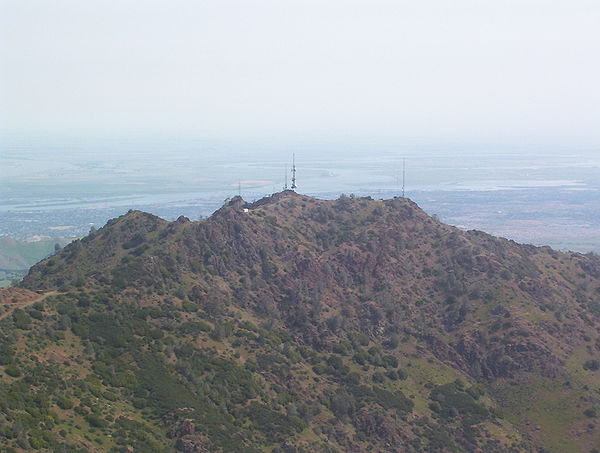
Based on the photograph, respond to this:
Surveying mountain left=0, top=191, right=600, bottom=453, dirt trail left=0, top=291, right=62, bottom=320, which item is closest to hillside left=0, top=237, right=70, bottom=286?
mountain left=0, top=191, right=600, bottom=453

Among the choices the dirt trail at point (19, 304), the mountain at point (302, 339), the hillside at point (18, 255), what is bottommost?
the hillside at point (18, 255)

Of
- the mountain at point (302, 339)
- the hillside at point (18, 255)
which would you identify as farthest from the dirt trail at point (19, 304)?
the hillside at point (18, 255)

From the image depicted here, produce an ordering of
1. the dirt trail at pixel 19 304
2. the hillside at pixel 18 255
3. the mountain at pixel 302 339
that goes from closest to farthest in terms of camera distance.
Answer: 1. the mountain at pixel 302 339
2. the dirt trail at pixel 19 304
3. the hillside at pixel 18 255

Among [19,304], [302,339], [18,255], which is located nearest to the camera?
[19,304]

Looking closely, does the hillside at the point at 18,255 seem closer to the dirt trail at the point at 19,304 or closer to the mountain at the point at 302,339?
the mountain at the point at 302,339

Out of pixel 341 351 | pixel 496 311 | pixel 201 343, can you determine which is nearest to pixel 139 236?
pixel 201 343

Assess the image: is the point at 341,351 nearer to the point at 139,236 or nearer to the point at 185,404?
the point at 185,404

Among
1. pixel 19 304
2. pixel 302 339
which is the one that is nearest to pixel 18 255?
pixel 19 304

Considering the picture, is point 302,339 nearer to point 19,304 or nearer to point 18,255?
point 19,304
